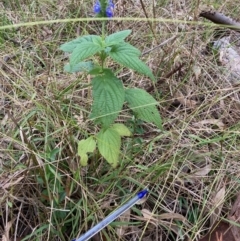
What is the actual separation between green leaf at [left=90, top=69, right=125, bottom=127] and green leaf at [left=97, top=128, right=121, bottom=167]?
1.4 inches

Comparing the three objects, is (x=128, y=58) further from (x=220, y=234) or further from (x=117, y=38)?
(x=220, y=234)

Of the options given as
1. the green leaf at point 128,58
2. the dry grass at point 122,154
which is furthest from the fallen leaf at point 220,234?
the green leaf at point 128,58

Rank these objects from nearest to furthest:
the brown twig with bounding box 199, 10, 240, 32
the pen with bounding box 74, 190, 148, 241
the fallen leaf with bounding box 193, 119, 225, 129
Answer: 1. the pen with bounding box 74, 190, 148, 241
2. the fallen leaf with bounding box 193, 119, 225, 129
3. the brown twig with bounding box 199, 10, 240, 32

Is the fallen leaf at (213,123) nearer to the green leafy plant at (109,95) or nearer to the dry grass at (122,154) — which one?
the dry grass at (122,154)

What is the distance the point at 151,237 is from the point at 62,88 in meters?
0.56

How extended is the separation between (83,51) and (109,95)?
120mm

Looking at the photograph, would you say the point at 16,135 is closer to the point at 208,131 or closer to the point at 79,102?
the point at 79,102

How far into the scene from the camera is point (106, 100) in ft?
3.55

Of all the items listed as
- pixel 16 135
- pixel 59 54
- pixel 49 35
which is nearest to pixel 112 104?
pixel 16 135

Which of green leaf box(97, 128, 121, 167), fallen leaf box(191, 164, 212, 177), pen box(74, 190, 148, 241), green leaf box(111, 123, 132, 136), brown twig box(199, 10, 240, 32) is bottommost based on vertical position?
pen box(74, 190, 148, 241)

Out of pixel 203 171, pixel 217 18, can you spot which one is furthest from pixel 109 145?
pixel 217 18

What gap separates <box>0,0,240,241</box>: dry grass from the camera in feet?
3.65

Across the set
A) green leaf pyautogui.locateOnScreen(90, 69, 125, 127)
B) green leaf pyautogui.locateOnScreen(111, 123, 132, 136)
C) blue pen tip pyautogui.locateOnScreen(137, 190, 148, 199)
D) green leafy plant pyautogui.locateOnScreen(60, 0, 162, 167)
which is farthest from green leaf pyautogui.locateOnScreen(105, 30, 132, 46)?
blue pen tip pyautogui.locateOnScreen(137, 190, 148, 199)

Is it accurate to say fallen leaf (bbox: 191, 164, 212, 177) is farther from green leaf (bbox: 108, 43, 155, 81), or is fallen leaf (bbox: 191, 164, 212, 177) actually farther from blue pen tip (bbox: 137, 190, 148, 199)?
green leaf (bbox: 108, 43, 155, 81)
